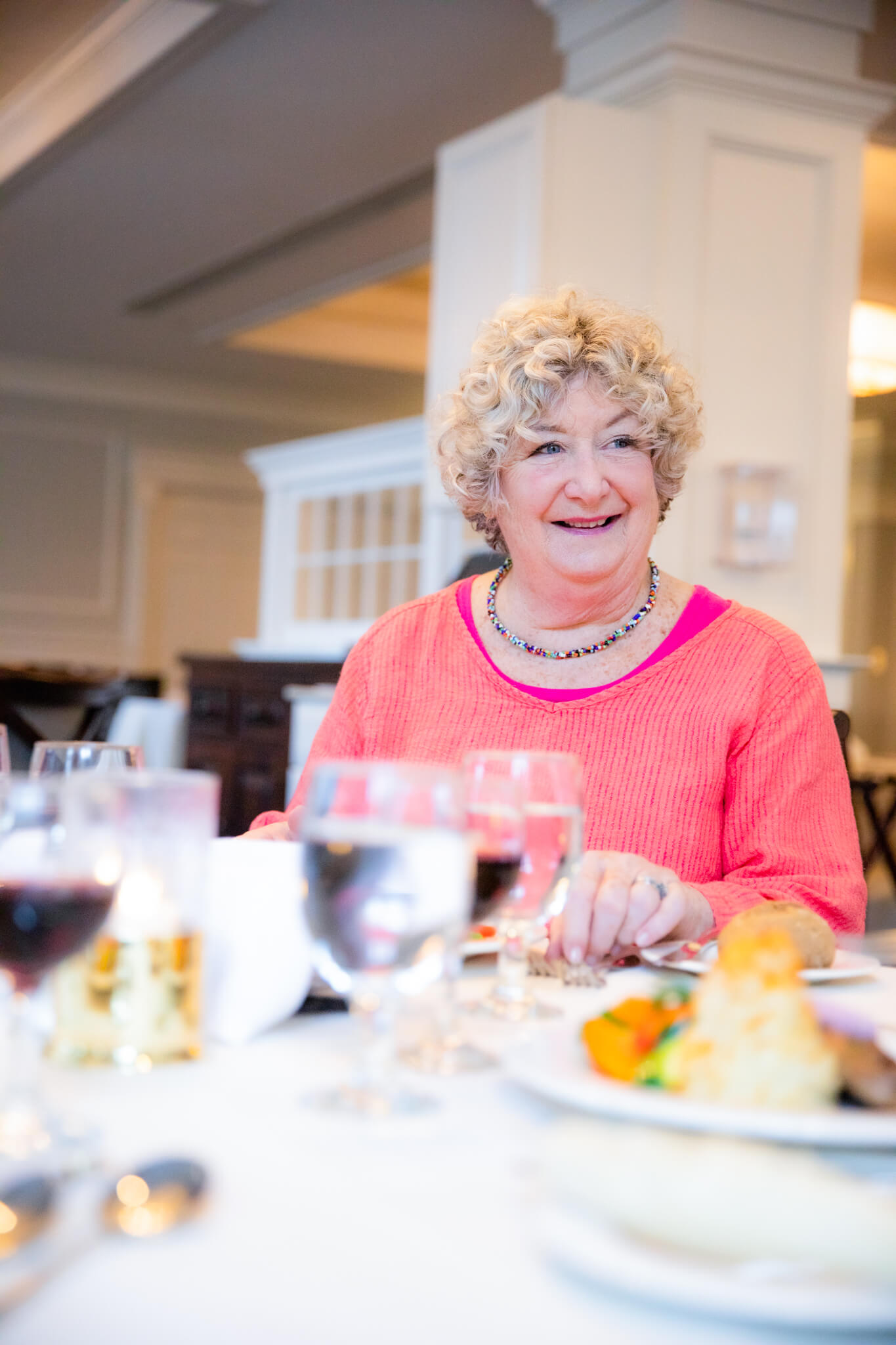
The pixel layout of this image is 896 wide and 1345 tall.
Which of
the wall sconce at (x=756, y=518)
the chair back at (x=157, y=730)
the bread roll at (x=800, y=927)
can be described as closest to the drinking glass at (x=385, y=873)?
the bread roll at (x=800, y=927)

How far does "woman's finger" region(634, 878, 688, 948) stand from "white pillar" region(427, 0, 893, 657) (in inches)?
102

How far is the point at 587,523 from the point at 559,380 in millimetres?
172

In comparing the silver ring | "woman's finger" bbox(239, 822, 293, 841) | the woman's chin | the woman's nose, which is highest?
the woman's nose

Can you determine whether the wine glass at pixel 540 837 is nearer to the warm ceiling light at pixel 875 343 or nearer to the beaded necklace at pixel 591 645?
the beaded necklace at pixel 591 645

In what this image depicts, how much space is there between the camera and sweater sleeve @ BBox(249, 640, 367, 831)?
5.25ft

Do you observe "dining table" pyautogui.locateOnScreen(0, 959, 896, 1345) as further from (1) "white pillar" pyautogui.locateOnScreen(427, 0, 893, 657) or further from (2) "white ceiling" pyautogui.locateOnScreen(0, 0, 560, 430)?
(2) "white ceiling" pyautogui.locateOnScreen(0, 0, 560, 430)

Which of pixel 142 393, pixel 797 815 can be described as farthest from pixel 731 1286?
pixel 142 393

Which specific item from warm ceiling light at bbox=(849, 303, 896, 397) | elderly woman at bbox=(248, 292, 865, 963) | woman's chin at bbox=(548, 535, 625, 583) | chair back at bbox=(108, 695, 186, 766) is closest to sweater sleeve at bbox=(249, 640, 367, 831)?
elderly woman at bbox=(248, 292, 865, 963)

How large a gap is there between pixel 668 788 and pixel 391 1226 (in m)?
0.98

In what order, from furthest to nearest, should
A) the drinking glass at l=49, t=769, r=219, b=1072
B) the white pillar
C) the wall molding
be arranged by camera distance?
the wall molding < the white pillar < the drinking glass at l=49, t=769, r=219, b=1072

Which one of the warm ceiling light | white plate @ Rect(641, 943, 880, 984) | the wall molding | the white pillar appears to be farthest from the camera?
the wall molding

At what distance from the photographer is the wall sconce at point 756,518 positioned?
356 centimetres

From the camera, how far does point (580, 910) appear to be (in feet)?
3.04

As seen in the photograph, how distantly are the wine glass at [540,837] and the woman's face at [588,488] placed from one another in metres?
0.80
